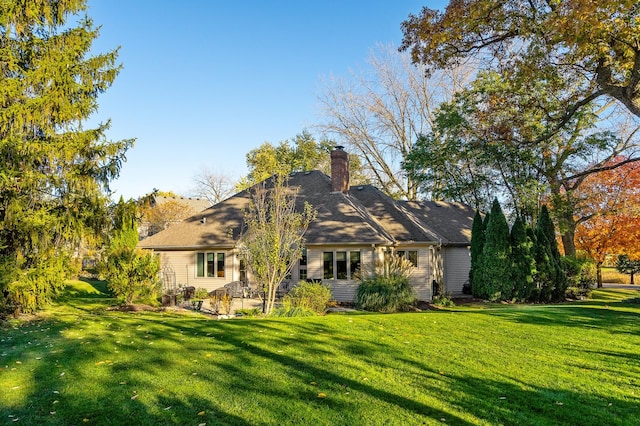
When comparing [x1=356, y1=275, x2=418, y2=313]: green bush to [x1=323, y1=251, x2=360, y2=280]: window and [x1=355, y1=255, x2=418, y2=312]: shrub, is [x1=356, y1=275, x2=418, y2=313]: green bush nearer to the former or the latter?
[x1=355, y1=255, x2=418, y2=312]: shrub

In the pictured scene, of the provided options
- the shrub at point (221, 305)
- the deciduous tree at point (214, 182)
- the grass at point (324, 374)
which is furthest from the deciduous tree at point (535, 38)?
the deciduous tree at point (214, 182)

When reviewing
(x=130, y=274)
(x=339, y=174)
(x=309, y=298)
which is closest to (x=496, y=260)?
(x=339, y=174)

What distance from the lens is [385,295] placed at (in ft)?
51.3

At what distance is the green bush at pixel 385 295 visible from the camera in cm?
1559

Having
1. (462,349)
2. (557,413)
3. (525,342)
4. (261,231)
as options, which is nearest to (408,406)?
(557,413)

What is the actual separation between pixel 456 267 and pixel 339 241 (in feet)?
28.2

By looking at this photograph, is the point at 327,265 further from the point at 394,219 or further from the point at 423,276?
the point at 394,219

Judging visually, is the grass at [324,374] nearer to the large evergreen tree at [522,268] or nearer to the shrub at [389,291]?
the shrub at [389,291]

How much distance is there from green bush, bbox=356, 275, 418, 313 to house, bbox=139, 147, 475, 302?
7.19 feet

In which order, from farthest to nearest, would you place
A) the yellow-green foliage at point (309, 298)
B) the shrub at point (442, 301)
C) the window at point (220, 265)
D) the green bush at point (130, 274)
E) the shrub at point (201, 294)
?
the window at point (220, 265)
the shrub at point (201, 294)
the shrub at point (442, 301)
the green bush at point (130, 274)
the yellow-green foliage at point (309, 298)

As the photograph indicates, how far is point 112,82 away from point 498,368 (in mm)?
13618

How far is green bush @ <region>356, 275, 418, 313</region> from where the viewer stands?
614 inches

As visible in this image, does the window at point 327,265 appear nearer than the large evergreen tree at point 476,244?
Yes

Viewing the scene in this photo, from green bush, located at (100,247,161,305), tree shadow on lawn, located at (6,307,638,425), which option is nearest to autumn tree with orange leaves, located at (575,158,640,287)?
green bush, located at (100,247,161,305)
